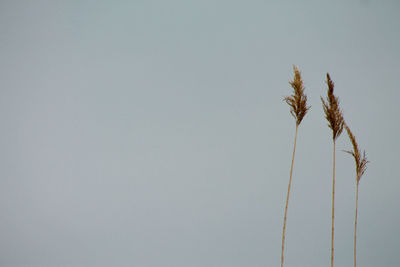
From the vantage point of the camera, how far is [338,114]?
7.57 metres

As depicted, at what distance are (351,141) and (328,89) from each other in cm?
88

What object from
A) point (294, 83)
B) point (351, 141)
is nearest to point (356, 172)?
point (351, 141)

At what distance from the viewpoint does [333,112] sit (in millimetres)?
7555

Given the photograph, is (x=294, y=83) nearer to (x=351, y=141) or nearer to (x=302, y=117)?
(x=302, y=117)

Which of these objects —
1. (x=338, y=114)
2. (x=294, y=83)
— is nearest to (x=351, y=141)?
(x=338, y=114)

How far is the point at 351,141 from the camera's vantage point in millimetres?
7789

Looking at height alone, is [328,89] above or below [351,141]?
above

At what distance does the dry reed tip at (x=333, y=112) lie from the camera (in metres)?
7.55

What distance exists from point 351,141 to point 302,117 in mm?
849

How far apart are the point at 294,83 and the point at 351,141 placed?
A: 1.24 meters

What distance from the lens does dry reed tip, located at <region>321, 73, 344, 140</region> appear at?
7.55 metres

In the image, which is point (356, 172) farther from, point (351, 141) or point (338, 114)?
point (338, 114)

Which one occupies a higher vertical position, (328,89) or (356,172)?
(328,89)

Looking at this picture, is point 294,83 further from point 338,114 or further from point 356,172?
point 356,172
